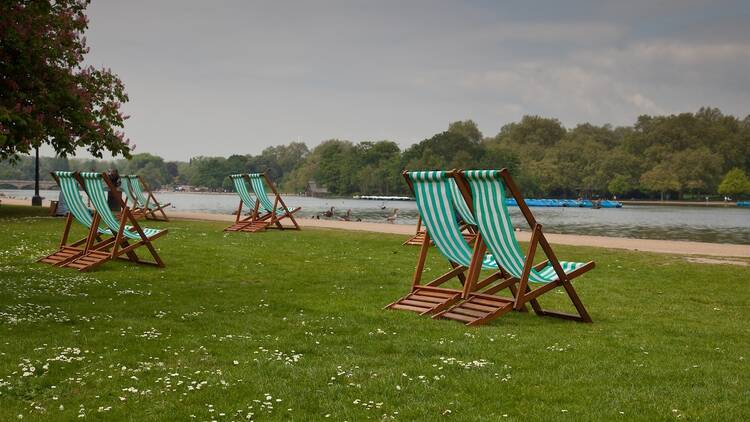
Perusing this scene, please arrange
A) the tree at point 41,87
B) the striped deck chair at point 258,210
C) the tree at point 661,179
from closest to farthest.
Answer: the tree at point 41,87 → the striped deck chair at point 258,210 → the tree at point 661,179

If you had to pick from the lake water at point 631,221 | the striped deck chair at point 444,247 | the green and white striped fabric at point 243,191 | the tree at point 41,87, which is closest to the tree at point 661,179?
the lake water at point 631,221

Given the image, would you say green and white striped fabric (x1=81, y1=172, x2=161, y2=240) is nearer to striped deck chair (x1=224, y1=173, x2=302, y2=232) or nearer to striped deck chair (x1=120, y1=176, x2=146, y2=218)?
striped deck chair (x1=224, y1=173, x2=302, y2=232)

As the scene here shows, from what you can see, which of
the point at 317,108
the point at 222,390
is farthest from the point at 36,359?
the point at 317,108

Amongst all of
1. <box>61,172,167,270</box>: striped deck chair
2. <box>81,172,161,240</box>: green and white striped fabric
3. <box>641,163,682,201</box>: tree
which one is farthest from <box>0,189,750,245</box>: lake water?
<box>641,163,682,201</box>: tree

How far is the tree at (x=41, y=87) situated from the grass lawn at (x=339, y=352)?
85.0 inches

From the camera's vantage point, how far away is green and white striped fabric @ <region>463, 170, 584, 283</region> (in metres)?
7.63

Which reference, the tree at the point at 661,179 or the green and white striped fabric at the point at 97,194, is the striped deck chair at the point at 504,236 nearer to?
the green and white striped fabric at the point at 97,194

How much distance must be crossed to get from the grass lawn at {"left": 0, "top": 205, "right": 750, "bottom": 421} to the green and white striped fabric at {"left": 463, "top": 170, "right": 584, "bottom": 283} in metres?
0.68

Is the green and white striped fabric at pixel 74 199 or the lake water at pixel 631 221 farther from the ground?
the green and white striped fabric at pixel 74 199

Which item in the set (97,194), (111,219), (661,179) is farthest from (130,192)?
(661,179)

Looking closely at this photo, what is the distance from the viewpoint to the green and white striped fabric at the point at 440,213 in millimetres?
8234

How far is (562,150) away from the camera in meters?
144

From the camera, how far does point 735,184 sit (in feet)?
401

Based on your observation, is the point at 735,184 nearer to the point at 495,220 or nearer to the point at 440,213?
the point at 440,213
